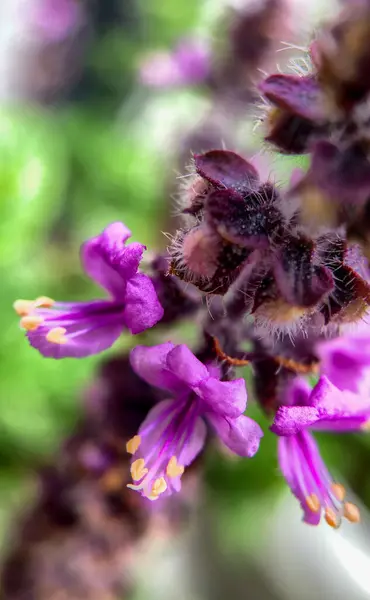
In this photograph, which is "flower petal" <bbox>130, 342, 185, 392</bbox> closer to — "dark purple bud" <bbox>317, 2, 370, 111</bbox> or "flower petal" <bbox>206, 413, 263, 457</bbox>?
"flower petal" <bbox>206, 413, 263, 457</bbox>

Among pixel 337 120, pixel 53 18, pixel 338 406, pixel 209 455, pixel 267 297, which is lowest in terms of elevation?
pixel 209 455

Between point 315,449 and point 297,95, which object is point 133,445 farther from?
point 297,95

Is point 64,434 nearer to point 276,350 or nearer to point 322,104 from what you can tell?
point 276,350

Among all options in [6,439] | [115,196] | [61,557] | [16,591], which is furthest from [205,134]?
[16,591]

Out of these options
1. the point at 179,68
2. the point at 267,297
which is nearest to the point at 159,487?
the point at 267,297

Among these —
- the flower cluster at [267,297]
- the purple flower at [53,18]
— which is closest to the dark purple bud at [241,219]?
the flower cluster at [267,297]

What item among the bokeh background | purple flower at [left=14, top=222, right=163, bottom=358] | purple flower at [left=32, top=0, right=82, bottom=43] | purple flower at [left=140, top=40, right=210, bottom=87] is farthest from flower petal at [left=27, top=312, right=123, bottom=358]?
purple flower at [left=32, top=0, right=82, bottom=43]
